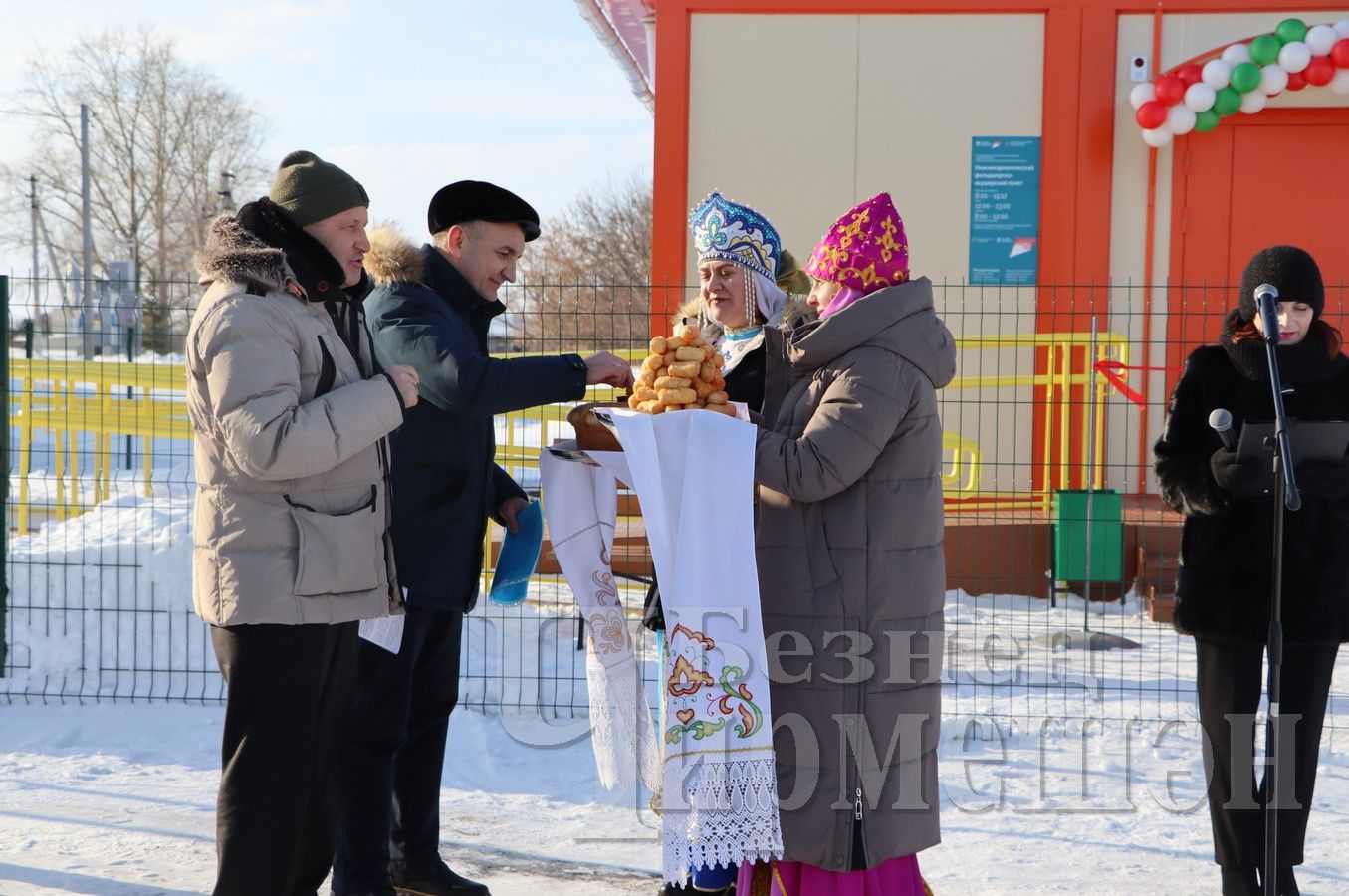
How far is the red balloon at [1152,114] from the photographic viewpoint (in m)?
9.02

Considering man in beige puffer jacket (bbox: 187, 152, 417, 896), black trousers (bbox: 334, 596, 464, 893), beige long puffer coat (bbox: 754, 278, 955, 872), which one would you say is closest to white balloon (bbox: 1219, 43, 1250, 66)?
beige long puffer coat (bbox: 754, 278, 955, 872)

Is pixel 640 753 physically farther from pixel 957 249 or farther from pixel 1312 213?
pixel 1312 213

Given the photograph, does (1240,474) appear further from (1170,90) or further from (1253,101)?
(1253,101)

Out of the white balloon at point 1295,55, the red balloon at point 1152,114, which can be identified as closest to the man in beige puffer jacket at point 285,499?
the red balloon at point 1152,114

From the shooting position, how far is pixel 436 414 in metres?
3.84

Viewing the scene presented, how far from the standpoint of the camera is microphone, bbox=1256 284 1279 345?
138 inches

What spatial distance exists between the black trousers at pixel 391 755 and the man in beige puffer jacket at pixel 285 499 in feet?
1.03

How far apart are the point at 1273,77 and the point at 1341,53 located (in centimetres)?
42

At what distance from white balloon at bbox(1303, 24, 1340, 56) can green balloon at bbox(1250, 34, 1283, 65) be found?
177 millimetres

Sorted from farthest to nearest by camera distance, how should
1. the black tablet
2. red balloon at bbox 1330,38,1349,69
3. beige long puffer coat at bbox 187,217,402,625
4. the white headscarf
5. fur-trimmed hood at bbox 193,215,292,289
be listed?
red balloon at bbox 1330,38,1349,69
the white headscarf
the black tablet
fur-trimmed hood at bbox 193,215,292,289
beige long puffer coat at bbox 187,217,402,625

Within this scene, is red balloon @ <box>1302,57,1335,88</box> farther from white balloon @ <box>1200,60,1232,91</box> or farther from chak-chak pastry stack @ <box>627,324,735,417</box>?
chak-chak pastry stack @ <box>627,324,735,417</box>

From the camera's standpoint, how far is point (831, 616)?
3.30 meters

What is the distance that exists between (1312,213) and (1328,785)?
5426 millimetres

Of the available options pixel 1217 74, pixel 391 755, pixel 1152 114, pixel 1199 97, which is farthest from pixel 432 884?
pixel 1217 74
